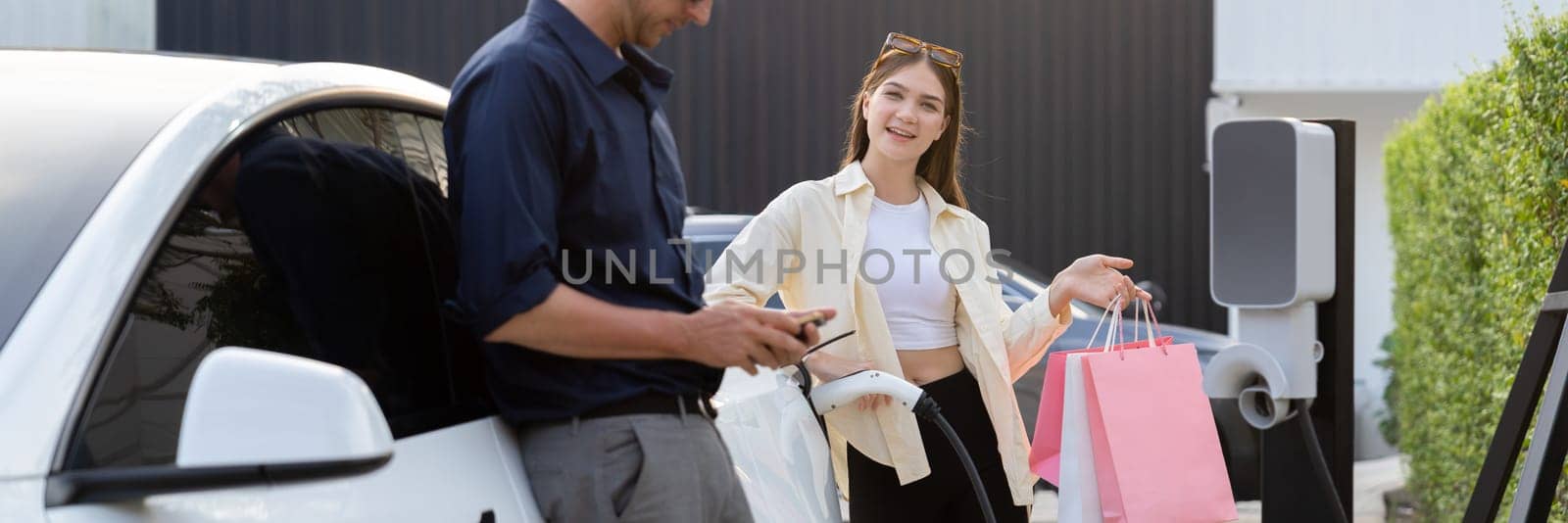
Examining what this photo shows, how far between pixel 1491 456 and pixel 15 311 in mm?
3138

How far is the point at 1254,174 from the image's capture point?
423cm

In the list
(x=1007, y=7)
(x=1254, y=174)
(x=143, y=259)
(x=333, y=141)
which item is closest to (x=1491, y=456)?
(x=1254, y=174)

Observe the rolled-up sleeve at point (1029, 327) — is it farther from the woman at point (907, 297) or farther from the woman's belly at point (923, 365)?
the woman's belly at point (923, 365)

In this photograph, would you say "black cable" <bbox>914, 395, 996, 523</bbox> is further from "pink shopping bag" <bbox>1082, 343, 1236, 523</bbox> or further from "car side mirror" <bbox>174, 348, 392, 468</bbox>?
"car side mirror" <bbox>174, 348, 392, 468</bbox>

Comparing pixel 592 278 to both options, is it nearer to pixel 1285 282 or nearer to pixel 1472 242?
pixel 1285 282

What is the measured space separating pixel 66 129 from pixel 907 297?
84.8 inches

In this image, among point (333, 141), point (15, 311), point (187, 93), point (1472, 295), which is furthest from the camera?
point (1472, 295)

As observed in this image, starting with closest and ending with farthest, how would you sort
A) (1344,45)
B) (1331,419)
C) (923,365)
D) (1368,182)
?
(923,365) < (1331,419) < (1344,45) < (1368,182)

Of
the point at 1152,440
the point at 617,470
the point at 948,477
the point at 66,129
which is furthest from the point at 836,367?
the point at 66,129

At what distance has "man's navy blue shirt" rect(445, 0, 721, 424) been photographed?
1.89 m

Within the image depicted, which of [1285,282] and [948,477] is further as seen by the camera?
[1285,282]

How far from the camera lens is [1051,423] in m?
3.65

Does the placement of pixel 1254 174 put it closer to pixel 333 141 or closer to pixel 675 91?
pixel 333 141

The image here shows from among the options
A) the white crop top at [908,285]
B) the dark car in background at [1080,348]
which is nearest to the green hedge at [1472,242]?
the dark car in background at [1080,348]
